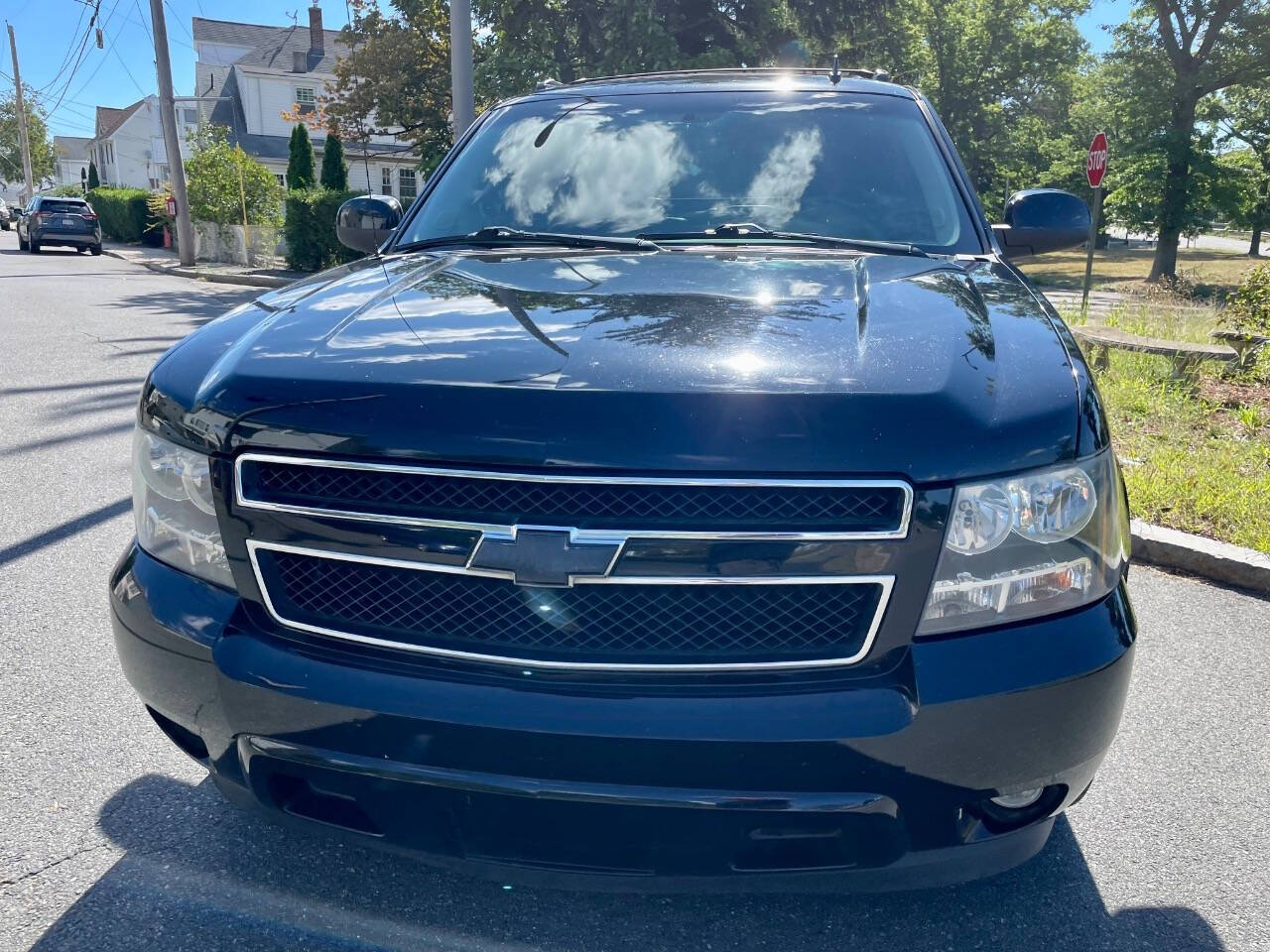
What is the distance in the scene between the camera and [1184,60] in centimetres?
2897

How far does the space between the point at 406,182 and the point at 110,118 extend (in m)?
43.9

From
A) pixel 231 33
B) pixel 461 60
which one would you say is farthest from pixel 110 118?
pixel 461 60

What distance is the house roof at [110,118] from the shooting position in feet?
235

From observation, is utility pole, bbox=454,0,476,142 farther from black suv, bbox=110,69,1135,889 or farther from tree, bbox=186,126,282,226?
tree, bbox=186,126,282,226

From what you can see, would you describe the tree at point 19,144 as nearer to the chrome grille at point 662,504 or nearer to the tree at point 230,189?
the tree at point 230,189

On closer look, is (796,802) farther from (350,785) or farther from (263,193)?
(263,193)

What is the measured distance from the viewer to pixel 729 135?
3.38 meters

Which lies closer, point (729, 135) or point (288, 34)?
point (729, 135)

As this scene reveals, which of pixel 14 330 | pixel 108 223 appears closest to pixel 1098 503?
pixel 14 330

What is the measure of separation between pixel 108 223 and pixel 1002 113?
35117 millimetres

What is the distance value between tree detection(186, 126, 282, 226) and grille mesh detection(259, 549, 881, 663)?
88.6ft

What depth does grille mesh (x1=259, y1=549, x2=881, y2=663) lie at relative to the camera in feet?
5.88

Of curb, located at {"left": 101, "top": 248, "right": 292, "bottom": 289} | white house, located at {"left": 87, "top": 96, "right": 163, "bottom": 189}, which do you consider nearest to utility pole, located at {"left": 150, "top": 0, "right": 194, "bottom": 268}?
curb, located at {"left": 101, "top": 248, "right": 292, "bottom": 289}

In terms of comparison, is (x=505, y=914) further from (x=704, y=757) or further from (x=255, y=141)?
(x=255, y=141)
